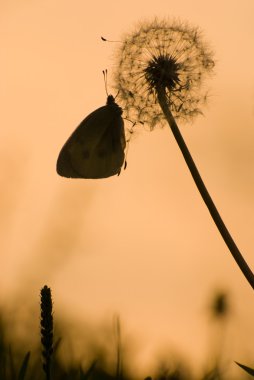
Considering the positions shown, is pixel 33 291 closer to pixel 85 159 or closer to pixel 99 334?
pixel 99 334

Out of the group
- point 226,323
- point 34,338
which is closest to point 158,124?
point 226,323

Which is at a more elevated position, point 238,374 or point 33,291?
point 33,291

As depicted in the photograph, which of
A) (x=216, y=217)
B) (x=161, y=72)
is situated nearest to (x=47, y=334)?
(x=216, y=217)

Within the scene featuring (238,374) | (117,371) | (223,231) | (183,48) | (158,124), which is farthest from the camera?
(238,374)

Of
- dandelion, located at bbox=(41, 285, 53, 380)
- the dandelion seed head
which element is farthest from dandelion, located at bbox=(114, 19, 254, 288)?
dandelion, located at bbox=(41, 285, 53, 380)

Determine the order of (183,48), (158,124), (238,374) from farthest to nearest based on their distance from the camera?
(238,374) < (183,48) < (158,124)

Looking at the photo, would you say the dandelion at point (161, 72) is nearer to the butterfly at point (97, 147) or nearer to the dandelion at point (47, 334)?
the butterfly at point (97, 147)
